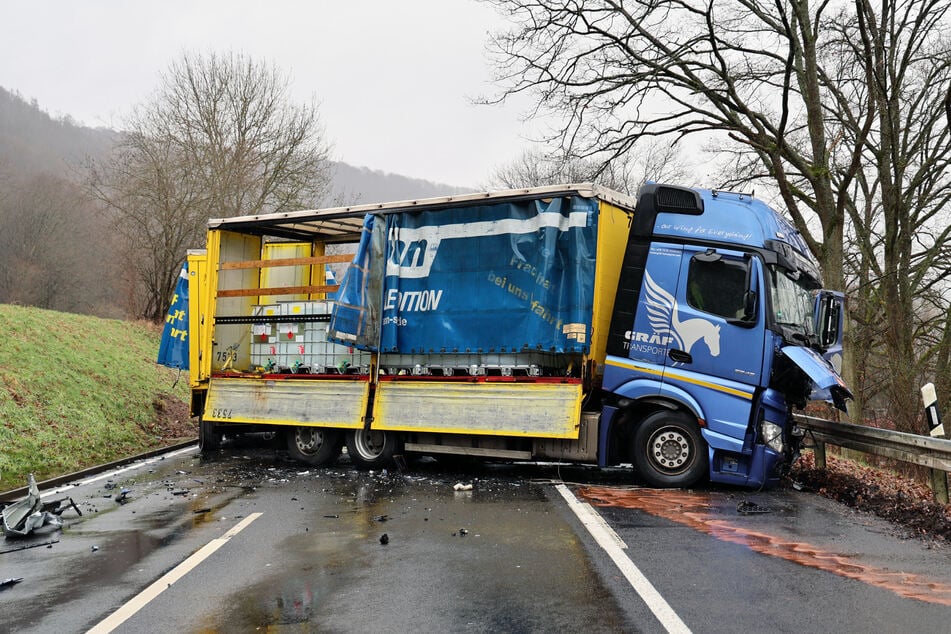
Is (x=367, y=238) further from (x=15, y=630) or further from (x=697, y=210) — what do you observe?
(x=15, y=630)

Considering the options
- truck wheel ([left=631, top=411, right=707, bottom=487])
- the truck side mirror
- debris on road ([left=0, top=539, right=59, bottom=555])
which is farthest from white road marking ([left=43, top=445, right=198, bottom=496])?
the truck side mirror

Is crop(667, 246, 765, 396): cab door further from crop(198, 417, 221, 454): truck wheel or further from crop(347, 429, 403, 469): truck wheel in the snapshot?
crop(198, 417, 221, 454): truck wheel

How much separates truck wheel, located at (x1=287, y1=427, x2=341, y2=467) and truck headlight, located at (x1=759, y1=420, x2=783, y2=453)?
20.0ft

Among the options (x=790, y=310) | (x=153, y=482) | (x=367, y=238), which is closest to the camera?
(x=790, y=310)

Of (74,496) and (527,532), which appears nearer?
(527,532)

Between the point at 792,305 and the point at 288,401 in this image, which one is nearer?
the point at 792,305

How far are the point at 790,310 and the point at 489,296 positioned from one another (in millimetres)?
3790

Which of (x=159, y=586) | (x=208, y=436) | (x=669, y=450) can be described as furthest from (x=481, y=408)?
(x=159, y=586)

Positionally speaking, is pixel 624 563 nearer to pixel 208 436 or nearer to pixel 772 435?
pixel 772 435

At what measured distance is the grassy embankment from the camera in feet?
39.2

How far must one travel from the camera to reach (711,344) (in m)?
9.29

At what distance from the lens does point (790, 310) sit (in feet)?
31.4

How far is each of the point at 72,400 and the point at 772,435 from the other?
12558mm

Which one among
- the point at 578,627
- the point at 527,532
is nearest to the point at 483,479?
the point at 527,532
